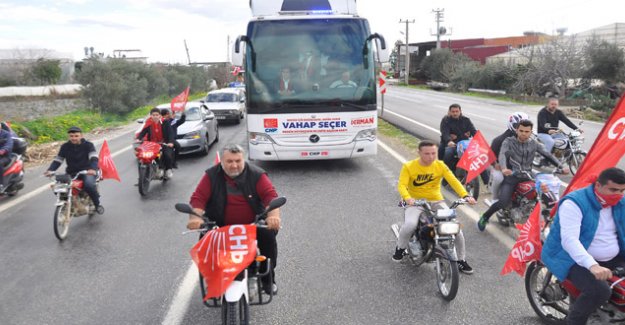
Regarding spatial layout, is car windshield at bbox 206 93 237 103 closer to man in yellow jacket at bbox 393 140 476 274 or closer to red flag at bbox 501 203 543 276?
man in yellow jacket at bbox 393 140 476 274

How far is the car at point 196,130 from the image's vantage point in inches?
489

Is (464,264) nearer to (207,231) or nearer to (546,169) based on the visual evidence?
(207,231)

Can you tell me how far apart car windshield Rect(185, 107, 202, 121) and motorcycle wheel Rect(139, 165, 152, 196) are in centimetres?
499

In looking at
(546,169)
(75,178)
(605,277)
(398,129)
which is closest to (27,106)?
(398,129)

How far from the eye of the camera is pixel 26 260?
5.62 meters

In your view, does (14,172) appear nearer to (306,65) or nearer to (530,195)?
A: (306,65)

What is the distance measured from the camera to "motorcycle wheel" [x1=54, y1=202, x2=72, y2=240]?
246 inches

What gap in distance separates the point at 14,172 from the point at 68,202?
2.87 m

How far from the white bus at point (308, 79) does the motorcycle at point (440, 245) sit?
17.3ft

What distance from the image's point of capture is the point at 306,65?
9.90 meters

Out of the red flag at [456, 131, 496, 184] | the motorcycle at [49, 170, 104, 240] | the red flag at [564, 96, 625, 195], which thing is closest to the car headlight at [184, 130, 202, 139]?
the motorcycle at [49, 170, 104, 240]

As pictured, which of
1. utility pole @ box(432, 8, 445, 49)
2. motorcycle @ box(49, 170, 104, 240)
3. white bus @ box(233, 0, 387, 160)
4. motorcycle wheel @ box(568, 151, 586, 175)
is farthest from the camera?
utility pole @ box(432, 8, 445, 49)

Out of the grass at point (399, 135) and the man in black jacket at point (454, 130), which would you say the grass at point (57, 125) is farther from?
the man in black jacket at point (454, 130)

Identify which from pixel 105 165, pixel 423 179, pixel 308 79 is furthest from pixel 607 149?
pixel 105 165
